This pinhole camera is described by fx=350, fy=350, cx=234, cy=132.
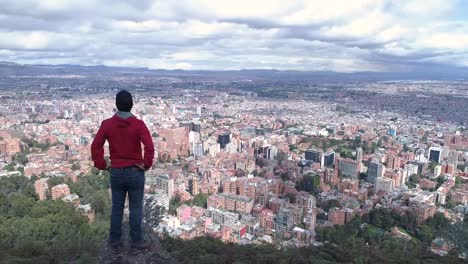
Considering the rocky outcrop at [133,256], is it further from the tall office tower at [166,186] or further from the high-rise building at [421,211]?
the high-rise building at [421,211]

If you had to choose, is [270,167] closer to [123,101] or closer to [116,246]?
[116,246]

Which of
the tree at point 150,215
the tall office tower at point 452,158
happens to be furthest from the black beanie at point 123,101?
the tall office tower at point 452,158

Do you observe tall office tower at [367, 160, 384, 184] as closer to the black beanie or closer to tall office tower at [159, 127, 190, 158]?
tall office tower at [159, 127, 190, 158]

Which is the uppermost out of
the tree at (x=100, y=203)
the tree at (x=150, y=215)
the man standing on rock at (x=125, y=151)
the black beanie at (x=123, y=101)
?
the black beanie at (x=123, y=101)

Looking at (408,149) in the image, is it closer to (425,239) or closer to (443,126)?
(443,126)

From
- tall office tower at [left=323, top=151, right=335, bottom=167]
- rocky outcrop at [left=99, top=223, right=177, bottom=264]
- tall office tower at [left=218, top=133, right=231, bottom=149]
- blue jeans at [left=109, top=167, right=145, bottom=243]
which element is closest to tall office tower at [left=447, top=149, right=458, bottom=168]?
tall office tower at [left=323, top=151, right=335, bottom=167]

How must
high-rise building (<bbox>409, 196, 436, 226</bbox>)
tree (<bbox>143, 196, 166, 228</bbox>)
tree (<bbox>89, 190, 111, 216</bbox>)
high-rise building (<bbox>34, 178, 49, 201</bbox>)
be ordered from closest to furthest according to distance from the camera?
1. tree (<bbox>143, 196, 166, 228</bbox>)
2. tree (<bbox>89, 190, 111, 216</bbox>)
3. high-rise building (<bbox>409, 196, 436, 226</bbox>)
4. high-rise building (<bbox>34, 178, 49, 201</bbox>)

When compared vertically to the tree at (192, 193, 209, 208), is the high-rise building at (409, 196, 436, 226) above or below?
above
